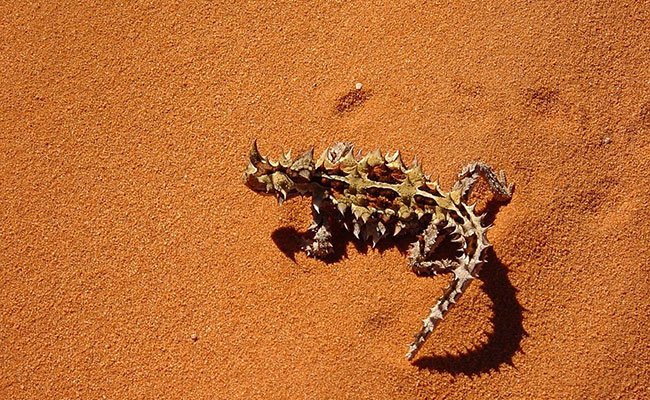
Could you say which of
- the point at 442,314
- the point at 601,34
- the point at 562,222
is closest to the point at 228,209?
the point at 442,314

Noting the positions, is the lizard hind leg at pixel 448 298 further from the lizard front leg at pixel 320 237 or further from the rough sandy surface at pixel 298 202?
the lizard front leg at pixel 320 237

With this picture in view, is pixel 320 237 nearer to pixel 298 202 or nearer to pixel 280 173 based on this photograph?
pixel 298 202

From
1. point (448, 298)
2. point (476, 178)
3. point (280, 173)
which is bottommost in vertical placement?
point (448, 298)

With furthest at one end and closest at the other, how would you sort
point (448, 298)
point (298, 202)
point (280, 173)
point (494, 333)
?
point (298, 202)
point (494, 333)
point (280, 173)
point (448, 298)

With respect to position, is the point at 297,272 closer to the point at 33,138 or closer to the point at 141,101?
the point at 141,101

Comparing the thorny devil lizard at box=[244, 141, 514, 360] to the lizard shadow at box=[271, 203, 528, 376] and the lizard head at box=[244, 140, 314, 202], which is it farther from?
the lizard shadow at box=[271, 203, 528, 376]

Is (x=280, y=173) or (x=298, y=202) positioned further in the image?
(x=298, y=202)

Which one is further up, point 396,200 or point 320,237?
point 396,200

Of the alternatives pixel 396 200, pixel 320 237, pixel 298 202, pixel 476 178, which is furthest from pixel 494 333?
pixel 298 202
